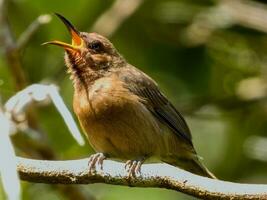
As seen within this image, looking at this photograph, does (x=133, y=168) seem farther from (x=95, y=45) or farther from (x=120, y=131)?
(x=95, y=45)

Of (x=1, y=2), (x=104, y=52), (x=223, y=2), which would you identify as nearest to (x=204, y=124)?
(x=223, y=2)

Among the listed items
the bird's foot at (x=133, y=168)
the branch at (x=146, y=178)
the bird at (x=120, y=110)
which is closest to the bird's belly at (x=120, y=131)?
the bird at (x=120, y=110)

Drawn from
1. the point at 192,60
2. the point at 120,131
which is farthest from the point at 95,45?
the point at 192,60

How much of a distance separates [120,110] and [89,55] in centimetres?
64

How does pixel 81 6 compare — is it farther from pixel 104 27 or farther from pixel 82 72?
pixel 82 72

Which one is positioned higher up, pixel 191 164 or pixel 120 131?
pixel 120 131

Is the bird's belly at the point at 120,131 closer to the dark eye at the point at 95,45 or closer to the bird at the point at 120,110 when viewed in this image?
the bird at the point at 120,110

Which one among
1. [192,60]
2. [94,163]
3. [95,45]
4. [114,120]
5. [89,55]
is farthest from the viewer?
[192,60]

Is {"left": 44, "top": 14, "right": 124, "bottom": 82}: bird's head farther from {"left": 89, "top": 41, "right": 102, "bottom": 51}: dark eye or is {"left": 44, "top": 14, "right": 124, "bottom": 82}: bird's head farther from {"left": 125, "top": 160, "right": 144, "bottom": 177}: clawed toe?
{"left": 125, "top": 160, "right": 144, "bottom": 177}: clawed toe

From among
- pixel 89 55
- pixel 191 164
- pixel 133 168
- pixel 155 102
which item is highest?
pixel 89 55

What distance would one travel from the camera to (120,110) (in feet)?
19.0

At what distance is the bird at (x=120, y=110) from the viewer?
5758 mm

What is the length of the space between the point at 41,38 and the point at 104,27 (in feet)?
1.95

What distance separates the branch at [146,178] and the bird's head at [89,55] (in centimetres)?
169
